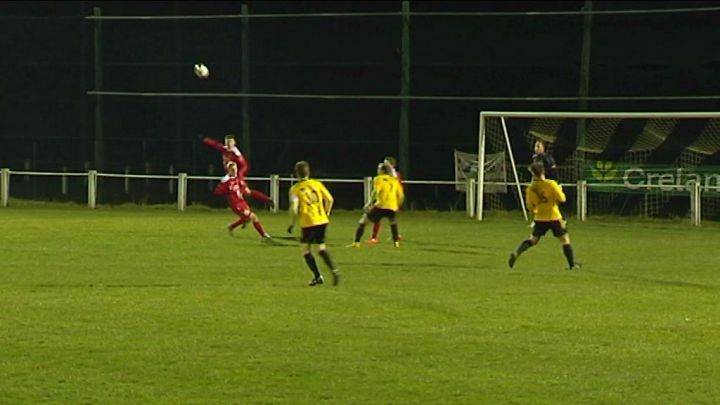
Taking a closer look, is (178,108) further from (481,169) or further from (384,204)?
(384,204)

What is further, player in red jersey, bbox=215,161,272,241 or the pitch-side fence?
the pitch-side fence

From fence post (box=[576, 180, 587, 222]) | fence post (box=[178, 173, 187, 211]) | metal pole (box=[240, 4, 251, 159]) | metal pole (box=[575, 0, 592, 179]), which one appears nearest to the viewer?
fence post (box=[576, 180, 587, 222])

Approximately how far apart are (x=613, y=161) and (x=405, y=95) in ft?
19.1

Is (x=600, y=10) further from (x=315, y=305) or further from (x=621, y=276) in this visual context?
(x=315, y=305)

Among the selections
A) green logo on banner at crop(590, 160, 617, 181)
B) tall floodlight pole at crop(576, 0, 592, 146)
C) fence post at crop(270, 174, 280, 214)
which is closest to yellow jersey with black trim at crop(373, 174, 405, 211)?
green logo on banner at crop(590, 160, 617, 181)

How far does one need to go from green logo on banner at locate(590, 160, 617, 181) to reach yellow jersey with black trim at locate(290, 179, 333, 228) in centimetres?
1717

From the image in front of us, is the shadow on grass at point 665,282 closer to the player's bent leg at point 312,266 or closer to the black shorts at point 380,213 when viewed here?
the player's bent leg at point 312,266

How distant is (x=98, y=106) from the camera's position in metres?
40.1

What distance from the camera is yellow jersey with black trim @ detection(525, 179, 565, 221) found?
20250 mm

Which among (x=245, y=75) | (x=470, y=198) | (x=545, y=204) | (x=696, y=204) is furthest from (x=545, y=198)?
(x=245, y=75)

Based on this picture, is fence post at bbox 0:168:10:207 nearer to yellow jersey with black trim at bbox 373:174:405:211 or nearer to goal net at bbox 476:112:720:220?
goal net at bbox 476:112:720:220

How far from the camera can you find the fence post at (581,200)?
3300 cm

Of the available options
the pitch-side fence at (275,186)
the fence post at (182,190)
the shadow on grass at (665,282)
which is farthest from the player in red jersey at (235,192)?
the fence post at (182,190)

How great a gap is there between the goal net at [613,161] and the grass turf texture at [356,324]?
7554 millimetres
